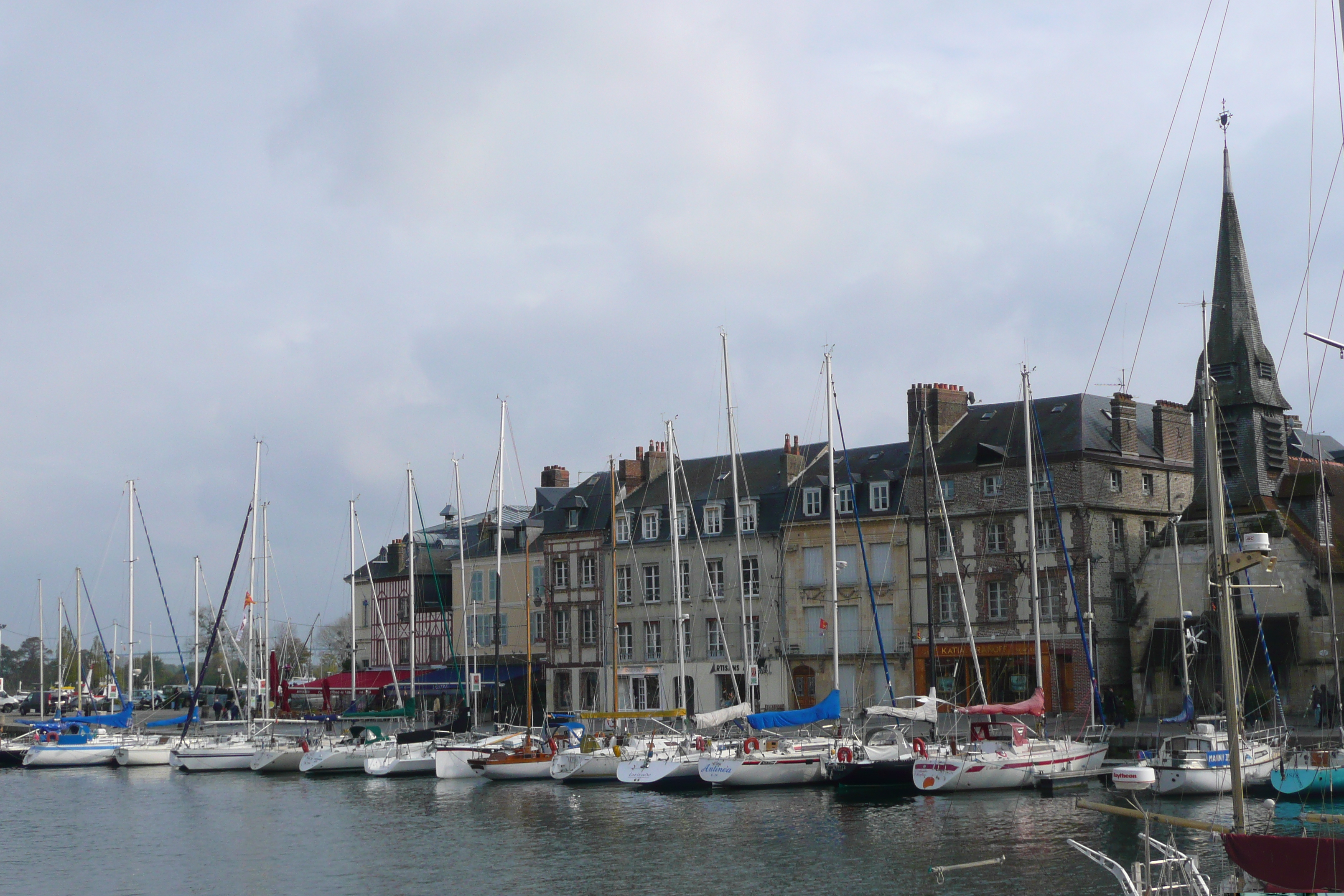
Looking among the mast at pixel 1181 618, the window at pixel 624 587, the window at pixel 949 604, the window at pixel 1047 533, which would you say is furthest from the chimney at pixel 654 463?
the mast at pixel 1181 618

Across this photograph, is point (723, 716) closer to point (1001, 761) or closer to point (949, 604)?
point (1001, 761)

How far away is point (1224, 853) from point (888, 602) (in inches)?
1207

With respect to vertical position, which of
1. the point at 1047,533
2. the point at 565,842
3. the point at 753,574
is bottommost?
the point at 565,842

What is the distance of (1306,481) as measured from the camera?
49719mm

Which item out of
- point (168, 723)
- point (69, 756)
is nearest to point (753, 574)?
point (168, 723)

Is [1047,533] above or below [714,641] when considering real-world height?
above

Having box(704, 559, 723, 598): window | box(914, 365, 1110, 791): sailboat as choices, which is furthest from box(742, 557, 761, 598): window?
box(914, 365, 1110, 791): sailboat

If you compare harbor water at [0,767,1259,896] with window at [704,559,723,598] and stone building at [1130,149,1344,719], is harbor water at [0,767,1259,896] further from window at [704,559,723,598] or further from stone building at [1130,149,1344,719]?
window at [704,559,723,598]

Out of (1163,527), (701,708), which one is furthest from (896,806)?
(701,708)

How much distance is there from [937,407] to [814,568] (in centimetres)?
841

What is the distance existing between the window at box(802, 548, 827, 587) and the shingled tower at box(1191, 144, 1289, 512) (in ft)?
49.4

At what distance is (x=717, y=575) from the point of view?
6281 centimetres

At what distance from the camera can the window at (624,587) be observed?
65375mm

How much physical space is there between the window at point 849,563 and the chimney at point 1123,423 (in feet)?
36.8
